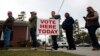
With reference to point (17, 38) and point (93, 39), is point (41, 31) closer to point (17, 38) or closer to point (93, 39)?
point (93, 39)

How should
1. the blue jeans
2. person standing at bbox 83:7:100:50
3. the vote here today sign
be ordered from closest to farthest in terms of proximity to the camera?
person standing at bbox 83:7:100:50 < the vote here today sign < the blue jeans

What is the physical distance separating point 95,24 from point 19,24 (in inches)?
978

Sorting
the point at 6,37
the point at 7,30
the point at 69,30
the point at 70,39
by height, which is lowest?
the point at 70,39

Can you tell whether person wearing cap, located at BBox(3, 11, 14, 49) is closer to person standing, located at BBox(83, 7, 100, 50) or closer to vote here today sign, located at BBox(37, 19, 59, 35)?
vote here today sign, located at BBox(37, 19, 59, 35)

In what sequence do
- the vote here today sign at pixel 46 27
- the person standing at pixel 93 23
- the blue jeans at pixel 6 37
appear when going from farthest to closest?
1. the blue jeans at pixel 6 37
2. the vote here today sign at pixel 46 27
3. the person standing at pixel 93 23

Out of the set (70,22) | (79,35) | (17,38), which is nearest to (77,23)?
(79,35)

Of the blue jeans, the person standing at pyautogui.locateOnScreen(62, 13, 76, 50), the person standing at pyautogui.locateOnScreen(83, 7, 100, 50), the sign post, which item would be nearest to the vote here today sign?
the sign post

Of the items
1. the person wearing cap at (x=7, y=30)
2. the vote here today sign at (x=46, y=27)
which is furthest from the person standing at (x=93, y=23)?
the person wearing cap at (x=7, y=30)

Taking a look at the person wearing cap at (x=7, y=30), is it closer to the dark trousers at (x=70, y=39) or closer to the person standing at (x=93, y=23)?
the dark trousers at (x=70, y=39)

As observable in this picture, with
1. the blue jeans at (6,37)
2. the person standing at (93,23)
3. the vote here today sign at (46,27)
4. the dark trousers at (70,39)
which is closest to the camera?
the person standing at (93,23)

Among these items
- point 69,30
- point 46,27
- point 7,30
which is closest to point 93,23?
point 69,30

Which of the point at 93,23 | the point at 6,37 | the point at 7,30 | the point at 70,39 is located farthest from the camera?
the point at 7,30

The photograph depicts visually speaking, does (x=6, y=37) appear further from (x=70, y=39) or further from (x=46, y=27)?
(x=70, y=39)

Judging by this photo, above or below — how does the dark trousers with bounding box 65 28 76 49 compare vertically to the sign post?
below
